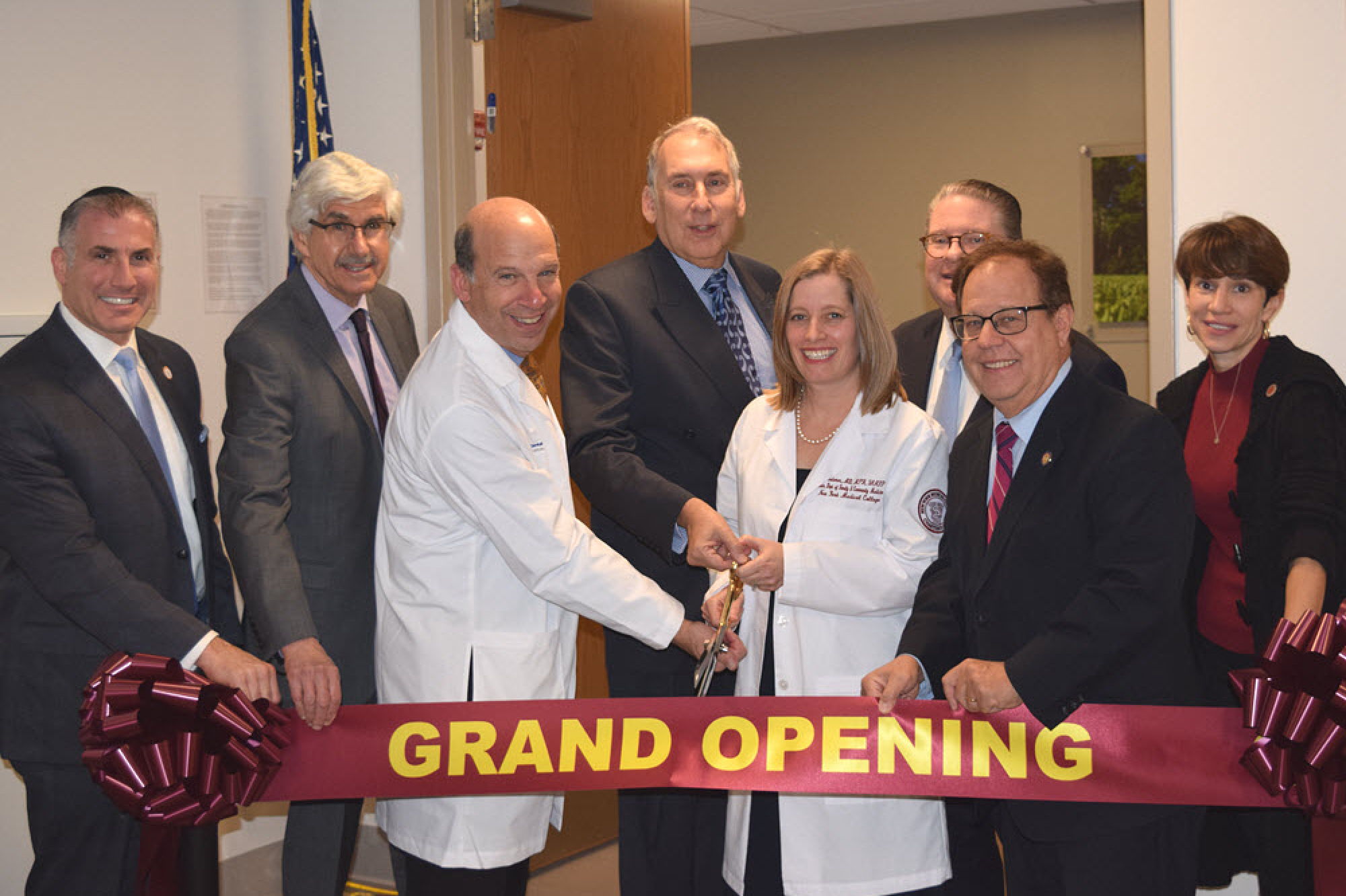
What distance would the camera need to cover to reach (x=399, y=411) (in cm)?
283

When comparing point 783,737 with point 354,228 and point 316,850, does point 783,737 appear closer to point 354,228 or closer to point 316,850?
point 316,850

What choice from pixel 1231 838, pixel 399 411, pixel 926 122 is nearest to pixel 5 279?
pixel 399 411

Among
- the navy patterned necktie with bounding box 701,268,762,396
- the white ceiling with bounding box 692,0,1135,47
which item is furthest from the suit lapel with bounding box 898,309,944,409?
the white ceiling with bounding box 692,0,1135,47

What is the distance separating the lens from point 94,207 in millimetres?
2934

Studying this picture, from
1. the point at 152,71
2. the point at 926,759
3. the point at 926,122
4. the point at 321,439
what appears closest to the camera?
the point at 926,759

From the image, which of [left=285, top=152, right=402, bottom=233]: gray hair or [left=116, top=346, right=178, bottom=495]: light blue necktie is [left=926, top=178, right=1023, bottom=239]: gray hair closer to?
[left=285, top=152, right=402, bottom=233]: gray hair

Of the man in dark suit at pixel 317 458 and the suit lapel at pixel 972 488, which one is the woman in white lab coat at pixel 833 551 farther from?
the man in dark suit at pixel 317 458

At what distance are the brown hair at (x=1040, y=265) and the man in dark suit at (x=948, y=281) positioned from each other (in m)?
0.69

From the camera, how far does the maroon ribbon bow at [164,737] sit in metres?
2.46

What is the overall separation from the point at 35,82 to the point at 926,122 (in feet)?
20.9

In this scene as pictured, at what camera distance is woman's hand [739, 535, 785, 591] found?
2.72 meters

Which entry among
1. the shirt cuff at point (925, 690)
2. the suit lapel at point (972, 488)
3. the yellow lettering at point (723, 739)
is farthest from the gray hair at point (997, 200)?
the yellow lettering at point (723, 739)

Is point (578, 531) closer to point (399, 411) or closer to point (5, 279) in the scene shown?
point (399, 411)

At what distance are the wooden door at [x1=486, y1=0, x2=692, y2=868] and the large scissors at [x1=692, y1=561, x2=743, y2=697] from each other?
1.74 m
